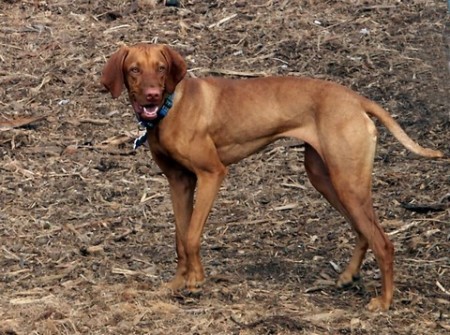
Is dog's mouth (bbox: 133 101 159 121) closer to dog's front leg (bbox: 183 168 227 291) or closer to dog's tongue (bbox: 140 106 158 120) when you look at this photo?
dog's tongue (bbox: 140 106 158 120)

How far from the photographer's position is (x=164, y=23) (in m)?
13.0

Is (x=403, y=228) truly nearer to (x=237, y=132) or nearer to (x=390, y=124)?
(x=390, y=124)

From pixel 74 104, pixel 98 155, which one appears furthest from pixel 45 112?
pixel 98 155

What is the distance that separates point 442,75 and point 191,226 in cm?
509

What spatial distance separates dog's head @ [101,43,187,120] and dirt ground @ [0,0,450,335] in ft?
4.05

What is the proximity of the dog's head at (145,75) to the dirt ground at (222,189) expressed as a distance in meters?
1.24

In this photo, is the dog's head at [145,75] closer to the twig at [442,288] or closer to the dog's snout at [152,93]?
the dog's snout at [152,93]

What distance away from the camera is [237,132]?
7469 millimetres

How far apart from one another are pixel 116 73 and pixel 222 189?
2787 millimetres

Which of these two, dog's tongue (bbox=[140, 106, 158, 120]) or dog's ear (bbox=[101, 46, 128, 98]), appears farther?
dog's ear (bbox=[101, 46, 128, 98])

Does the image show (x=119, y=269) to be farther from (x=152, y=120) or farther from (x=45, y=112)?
(x=45, y=112)

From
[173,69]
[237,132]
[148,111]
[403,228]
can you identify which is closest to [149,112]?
[148,111]

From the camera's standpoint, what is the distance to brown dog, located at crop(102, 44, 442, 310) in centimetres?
710

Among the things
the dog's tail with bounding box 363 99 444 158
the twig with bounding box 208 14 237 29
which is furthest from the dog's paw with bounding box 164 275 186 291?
the twig with bounding box 208 14 237 29
